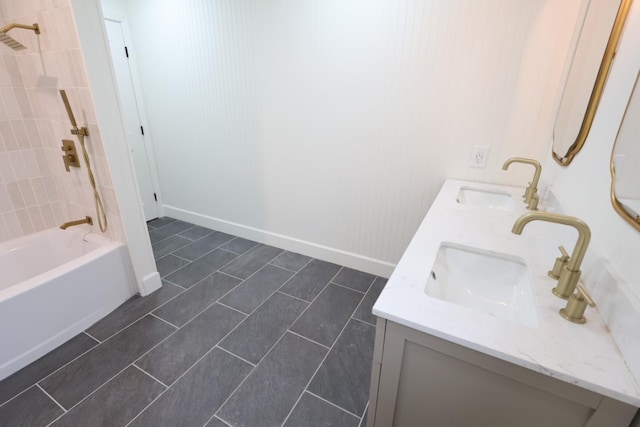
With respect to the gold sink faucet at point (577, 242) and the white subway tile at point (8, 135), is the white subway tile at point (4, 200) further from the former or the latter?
the gold sink faucet at point (577, 242)

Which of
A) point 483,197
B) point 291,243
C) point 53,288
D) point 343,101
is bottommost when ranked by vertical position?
point 291,243

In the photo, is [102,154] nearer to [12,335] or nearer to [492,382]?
[12,335]

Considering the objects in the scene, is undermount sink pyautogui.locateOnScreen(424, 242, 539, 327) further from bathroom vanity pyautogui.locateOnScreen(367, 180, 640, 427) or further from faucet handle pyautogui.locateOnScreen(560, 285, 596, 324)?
faucet handle pyautogui.locateOnScreen(560, 285, 596, 324)

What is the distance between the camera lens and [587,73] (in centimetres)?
122

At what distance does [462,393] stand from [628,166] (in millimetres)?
747

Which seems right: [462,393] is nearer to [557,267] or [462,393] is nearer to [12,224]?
[557,267]

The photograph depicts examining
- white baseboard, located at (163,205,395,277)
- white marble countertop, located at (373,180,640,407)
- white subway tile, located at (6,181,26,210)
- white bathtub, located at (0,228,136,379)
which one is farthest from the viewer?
white baseboard, located at (163,205,395,277)

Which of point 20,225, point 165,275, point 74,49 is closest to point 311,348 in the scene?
point 165,275

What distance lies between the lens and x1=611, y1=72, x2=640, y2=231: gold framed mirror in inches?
28.0

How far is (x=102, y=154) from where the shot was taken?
187cm

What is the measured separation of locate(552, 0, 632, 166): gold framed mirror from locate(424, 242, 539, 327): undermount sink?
59 centimetres

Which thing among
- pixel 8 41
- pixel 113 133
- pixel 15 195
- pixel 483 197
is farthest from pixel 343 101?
pixel 15 195

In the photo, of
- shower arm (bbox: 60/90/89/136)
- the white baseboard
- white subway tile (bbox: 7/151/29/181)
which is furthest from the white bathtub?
the white baseboard

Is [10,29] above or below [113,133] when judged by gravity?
above
